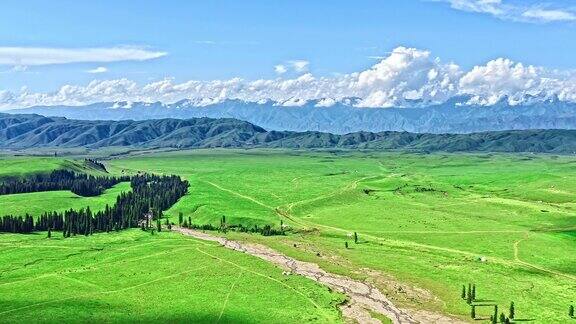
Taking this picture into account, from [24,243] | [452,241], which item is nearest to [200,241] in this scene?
[24,243]

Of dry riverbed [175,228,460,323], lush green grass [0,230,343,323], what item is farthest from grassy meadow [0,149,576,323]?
dry riverbed [175,228,460,323]

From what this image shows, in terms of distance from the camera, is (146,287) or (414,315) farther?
(146,287)

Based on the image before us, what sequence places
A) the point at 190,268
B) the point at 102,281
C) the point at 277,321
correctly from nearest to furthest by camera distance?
the point at 277,321 → the point at 102,281 → the point at 190,268

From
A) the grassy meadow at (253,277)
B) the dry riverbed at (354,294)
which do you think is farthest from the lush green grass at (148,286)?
the dry riverbed at (354,294)

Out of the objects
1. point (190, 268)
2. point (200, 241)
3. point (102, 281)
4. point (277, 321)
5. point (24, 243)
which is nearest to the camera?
point (277, 321)

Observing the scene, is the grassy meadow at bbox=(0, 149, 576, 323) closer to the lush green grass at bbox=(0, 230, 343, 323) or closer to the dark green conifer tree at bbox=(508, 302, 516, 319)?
the lush green grass at bbox=(0, 230, 343, 323)

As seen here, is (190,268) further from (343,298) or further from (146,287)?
(343,298)

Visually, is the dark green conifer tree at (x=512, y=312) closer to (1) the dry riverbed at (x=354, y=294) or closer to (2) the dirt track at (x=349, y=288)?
(1) the dry riverbed at (x=354, y=294)
